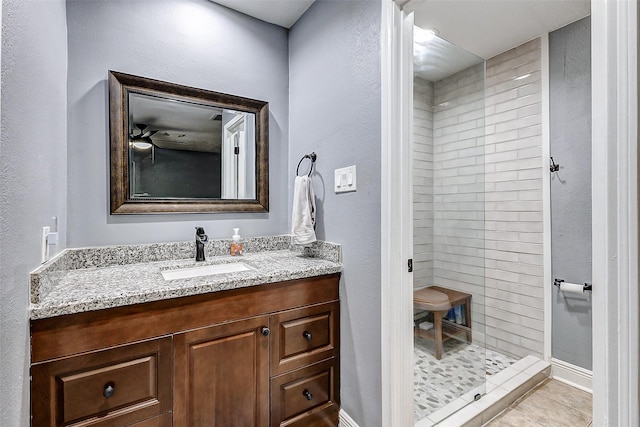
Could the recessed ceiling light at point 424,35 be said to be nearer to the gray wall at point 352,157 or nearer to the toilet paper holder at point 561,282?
the gray wall at point 352,157

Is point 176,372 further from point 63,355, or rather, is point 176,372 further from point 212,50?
point 212,50

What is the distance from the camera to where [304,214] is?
67.6 inches

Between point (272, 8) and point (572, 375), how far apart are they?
316cm

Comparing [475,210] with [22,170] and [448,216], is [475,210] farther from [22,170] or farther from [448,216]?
[22,170]

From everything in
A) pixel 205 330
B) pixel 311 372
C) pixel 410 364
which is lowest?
pixel 311 372

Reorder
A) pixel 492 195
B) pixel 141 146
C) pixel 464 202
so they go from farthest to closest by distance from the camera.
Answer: pixel 492 195
pixel 464 202
pixel 141 146

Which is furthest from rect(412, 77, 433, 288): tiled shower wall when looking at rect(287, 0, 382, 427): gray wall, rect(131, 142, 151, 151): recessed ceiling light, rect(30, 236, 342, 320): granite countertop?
rect(131, 142, 151, 151): recessed ceiling light

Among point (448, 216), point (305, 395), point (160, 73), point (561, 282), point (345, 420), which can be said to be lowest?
point (345, 420)

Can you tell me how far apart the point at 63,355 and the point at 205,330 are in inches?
17.7

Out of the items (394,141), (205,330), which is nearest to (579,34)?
(394,141)

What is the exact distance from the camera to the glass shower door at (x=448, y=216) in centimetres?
213

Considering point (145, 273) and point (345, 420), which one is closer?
point (145, 273)

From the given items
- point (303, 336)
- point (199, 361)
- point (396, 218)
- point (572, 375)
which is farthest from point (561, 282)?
point (199, 361)

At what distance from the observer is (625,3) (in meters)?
0.68
